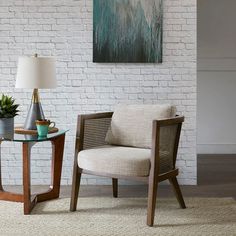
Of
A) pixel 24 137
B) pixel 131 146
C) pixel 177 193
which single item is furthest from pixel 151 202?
A: pixel 24 137

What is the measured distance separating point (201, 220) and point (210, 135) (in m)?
2.69

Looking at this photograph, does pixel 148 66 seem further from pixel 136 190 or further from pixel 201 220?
pixel 201 220

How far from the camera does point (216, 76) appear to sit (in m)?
5.48

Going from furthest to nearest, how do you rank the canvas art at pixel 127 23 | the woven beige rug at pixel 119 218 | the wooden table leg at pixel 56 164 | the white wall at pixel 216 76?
the white wall at pixel 216 76
the canvas art at pixel 127 23
the wooden table leg at pixel 56 164
the woven beige rug at pixel 119 218

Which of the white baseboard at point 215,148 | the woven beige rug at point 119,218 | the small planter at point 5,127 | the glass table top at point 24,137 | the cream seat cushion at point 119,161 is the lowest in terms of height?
the woven beige rug at point 119,218

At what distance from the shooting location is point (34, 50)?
12.6 feet

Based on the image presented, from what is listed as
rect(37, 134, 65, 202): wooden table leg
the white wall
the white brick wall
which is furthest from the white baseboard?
rect(37, 134, 65, 202): wooden table leg

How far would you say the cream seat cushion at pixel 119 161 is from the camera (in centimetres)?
286

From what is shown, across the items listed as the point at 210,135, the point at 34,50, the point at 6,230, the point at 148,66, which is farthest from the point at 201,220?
the point at 210,135

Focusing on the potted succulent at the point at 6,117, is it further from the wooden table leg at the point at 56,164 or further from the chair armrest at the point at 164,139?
the chair armrest at the point at 164,139

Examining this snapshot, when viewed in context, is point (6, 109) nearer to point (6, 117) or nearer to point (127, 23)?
point (6, 117)

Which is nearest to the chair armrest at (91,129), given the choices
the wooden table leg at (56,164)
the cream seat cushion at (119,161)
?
the cream seat cushion at (119,161)

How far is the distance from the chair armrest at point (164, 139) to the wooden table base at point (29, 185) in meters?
0.73

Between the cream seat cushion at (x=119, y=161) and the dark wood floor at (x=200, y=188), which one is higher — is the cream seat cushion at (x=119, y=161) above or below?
above
